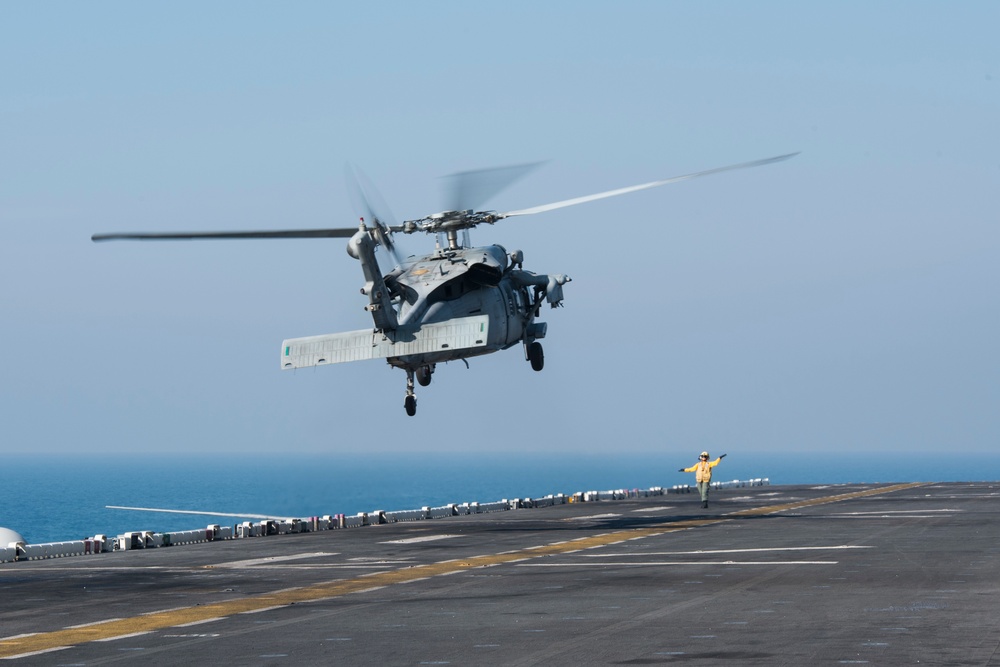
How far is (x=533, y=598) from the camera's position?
2244cm

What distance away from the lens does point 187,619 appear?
2023 centimetres

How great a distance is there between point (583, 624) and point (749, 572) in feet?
28.0

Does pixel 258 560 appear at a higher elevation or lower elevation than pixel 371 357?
lower

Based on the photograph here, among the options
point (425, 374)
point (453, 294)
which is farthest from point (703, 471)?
point (453, 294)

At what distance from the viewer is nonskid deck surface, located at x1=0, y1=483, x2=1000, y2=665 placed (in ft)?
53.4

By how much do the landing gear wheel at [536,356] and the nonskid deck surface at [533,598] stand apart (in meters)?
5.52

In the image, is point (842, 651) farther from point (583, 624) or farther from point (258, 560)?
point (258, 560)

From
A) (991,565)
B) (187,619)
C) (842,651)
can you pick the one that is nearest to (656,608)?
(842,651)

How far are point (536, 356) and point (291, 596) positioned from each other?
68.2 ft

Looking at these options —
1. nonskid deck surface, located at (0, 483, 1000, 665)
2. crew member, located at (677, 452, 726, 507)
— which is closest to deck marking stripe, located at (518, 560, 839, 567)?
nonskid deck surface, located at (0, 483, 1000, 665)

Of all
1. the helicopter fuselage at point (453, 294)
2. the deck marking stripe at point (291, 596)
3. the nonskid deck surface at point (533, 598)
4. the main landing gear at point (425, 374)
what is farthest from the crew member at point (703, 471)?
the main landing gear at point (425, 374)

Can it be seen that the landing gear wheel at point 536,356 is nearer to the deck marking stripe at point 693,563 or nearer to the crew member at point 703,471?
the crew member at point 703,471

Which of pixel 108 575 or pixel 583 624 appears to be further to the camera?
pixel 108 575

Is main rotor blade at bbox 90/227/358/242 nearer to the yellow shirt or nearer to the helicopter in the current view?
the helicopter
